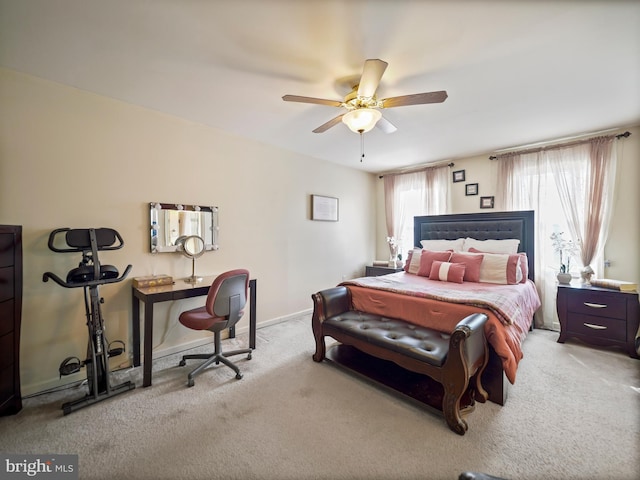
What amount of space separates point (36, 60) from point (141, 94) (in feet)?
2.13

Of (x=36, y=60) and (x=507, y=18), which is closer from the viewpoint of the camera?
(x=507, y=18)

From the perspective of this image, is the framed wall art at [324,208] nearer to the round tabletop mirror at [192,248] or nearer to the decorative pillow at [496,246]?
the round tabletop mirror at [192,248]

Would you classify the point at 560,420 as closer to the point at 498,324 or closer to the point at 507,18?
the point at 498,324

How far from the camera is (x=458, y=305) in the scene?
2.22 metres

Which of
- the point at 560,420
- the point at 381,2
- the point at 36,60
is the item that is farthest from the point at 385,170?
the point at 36,60

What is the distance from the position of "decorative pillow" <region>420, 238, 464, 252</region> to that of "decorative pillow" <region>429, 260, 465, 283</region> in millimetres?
740

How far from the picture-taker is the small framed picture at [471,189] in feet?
13.8

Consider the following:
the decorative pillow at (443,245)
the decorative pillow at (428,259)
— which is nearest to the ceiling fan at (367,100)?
the decorative pillow at (428,259)

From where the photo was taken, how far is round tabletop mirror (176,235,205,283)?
9.38 feet

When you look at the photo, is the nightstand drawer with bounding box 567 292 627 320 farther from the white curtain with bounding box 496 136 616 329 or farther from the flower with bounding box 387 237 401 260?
the flower with bounding box 387 237 401 260

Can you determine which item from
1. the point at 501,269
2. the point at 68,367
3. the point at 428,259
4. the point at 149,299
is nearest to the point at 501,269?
the point at 501,269

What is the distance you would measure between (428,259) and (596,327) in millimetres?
1855

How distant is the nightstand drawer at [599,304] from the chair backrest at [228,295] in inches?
146

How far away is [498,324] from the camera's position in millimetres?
2020
